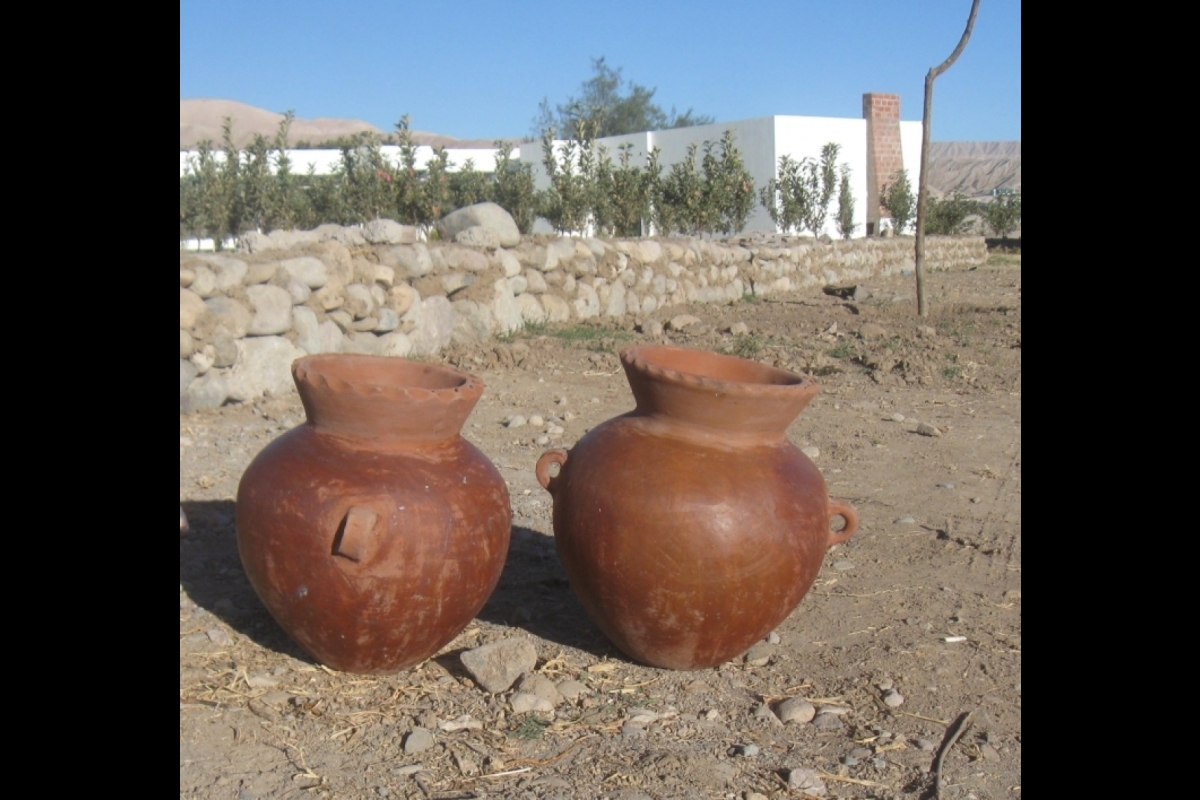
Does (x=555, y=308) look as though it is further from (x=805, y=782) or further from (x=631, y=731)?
(x=805, y=782)

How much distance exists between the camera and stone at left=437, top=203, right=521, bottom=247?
355 inches

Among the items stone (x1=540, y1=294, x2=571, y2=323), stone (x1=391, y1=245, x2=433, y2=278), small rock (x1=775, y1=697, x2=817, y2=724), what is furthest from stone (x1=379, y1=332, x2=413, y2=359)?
small rock (x1=775, y1=697, x2=817, y2=724)

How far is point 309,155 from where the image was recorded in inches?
1235

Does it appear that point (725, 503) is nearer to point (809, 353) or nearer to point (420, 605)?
point (420, 605)

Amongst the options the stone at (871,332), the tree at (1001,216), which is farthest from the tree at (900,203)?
the stone at (871,332)

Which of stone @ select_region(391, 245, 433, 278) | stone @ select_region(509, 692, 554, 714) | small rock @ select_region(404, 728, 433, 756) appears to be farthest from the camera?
stone @ select_region(391, 245, 433, 278)

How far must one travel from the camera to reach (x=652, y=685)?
3.02m

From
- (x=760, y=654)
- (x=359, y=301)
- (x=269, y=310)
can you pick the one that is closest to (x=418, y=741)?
(x=760, y=654)

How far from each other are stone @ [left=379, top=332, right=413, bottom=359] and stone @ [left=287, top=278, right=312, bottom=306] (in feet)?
2.66

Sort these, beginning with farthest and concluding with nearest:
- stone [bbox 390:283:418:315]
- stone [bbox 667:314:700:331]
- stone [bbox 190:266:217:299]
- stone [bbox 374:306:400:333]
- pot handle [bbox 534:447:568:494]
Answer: stone [bbox 667:314:700:331] → stone [bbox 390:283:418:315] → stone [bbox 374:306:400:333] → stone [bbox 190:266:217:299] → pot handle [bbox 534:447:568:494]

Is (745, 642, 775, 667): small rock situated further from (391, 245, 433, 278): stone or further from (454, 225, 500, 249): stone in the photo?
(454, 225, 500, 249): stone

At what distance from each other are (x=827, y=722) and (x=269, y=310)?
472 centimetres

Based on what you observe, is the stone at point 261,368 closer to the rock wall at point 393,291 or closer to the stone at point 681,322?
the rock wall at point 393,291

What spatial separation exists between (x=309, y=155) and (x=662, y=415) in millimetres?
30719
